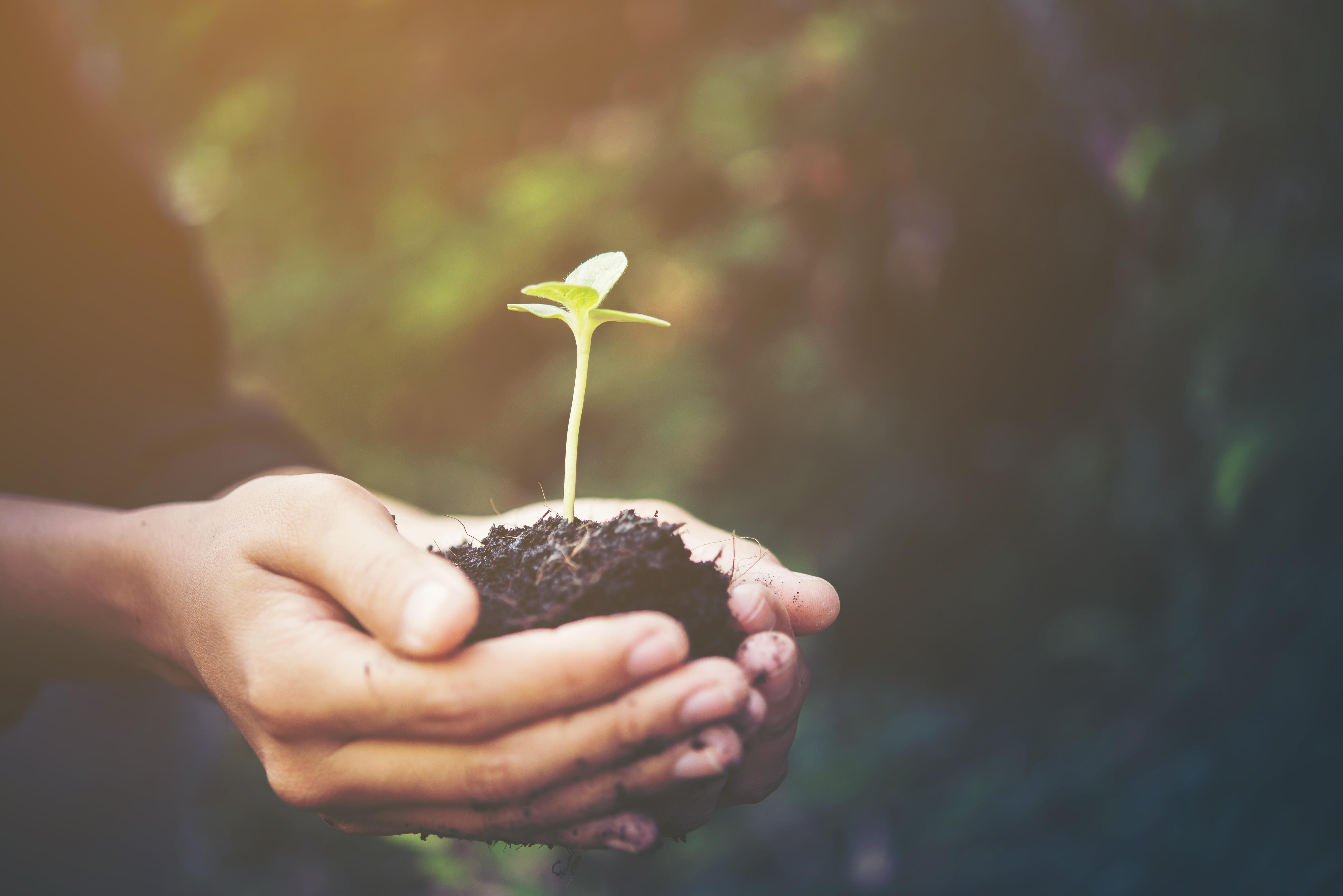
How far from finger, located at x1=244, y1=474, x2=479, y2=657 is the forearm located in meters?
0.34

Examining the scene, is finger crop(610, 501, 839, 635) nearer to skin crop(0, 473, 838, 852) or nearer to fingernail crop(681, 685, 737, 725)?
skin crop(0, 473, 838, 852)

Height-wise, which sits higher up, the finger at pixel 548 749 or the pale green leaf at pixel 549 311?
the pale green leaf at pixel 549 311

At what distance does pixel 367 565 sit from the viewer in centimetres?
79

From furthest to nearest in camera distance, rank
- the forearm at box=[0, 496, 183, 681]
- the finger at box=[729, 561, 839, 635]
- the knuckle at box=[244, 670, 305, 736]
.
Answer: the forearm at box=[0, 496, 183, 681] < the finger at box=[729, 561, 839, 635] < the knuckle at box=[244, 670, 305, 736]

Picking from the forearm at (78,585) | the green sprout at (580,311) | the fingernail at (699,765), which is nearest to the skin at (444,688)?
the fingernail at (699,765)

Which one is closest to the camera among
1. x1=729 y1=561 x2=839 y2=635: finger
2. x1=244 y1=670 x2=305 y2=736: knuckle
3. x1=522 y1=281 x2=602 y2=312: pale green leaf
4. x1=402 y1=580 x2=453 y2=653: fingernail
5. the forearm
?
x1=402 y1=580 x2=453 y2=653: fingernail

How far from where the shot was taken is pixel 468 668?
2.45ft

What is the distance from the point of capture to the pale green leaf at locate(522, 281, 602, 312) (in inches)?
35.9

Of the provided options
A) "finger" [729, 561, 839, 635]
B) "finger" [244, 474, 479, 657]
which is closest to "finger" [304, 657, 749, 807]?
"finger" [244, 474, 479, 657]

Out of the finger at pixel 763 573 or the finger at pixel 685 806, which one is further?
the finger at pixel 763 573

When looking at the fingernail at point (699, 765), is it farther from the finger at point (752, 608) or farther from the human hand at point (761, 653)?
the finger at point (752, 608)

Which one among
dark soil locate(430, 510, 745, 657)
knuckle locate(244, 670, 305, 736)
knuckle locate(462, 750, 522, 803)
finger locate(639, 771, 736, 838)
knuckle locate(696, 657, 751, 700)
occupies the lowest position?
finger locate(639, 771, 736, 838)

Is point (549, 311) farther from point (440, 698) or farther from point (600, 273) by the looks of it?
point (440, 698)

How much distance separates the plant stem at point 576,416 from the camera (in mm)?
991
